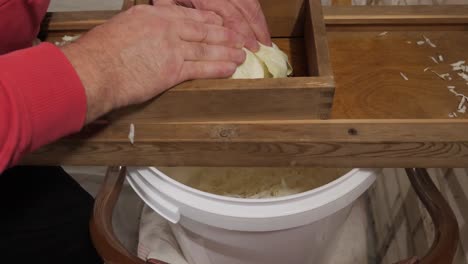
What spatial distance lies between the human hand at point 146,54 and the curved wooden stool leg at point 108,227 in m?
0.19

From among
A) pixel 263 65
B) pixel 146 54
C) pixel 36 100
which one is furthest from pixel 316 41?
pixel 36 100

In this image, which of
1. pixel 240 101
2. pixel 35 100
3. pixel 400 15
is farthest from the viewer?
pixel 400 15

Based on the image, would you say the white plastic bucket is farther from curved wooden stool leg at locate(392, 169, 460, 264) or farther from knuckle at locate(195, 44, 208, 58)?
knuckle at locate(195, 44, 208, 58)

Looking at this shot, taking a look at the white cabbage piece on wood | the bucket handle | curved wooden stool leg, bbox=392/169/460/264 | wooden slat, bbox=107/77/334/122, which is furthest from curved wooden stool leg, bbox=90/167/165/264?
curved wooden stool leg, bbox=392/169/460/264

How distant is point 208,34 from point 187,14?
4 centimetres

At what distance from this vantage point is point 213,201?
2.07ft

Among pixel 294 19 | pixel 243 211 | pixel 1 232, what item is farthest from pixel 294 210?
pixel 1 232

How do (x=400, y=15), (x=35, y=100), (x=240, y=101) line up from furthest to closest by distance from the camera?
1. (x=400, y=15)
2. (x=240, y=101)
3. (x=35, y=100)

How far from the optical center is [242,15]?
64cm

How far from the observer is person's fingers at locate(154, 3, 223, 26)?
22.5 inches

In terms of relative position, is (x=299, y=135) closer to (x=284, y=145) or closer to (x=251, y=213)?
(x=284, y=145)

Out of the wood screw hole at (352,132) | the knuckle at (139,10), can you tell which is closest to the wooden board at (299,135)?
the wood screw hole at (352,132)

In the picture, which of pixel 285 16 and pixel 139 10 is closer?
pixel 139 10

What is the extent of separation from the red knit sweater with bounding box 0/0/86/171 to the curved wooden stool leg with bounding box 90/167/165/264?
0.64 feet
